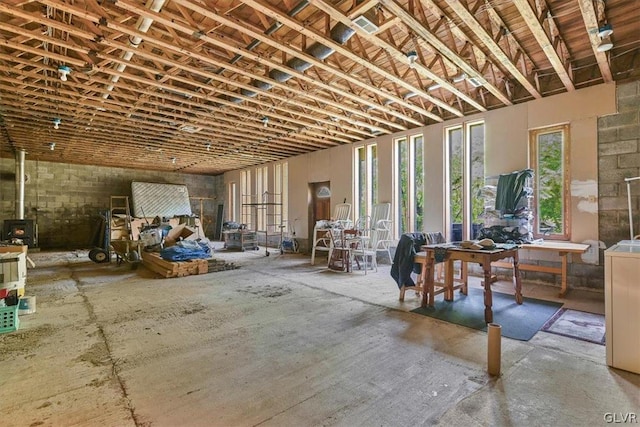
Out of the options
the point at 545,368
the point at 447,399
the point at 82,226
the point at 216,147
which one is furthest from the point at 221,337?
the point at 82,226

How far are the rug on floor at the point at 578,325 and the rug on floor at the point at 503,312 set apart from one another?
9 cm

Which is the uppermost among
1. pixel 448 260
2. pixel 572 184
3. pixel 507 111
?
pixel 507 111

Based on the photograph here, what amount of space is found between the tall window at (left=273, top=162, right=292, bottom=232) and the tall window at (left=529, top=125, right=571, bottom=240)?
24.7ft

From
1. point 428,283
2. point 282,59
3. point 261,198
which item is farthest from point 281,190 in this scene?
point 428,283

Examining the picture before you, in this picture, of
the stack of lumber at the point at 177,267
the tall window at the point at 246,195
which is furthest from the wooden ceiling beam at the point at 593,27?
the tall window at the point at 246,195

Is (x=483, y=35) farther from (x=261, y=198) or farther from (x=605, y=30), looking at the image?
(x=261, y=198)

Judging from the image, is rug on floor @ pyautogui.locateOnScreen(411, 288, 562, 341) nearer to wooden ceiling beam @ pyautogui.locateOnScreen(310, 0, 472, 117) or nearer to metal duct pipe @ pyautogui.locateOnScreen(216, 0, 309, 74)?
wooden ceiling beam @ pyautogui.locateOnScreen(310, 0, 472, 117)

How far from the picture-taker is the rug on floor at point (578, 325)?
3162 millimetres

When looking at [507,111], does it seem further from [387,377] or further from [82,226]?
[82,226]

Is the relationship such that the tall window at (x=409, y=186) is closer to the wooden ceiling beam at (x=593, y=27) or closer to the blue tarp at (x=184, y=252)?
the wooden ceiling beam at (x=593, y=27)

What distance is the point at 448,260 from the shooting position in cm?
416

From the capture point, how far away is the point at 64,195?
11859 mm

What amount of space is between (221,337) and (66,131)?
24.2 feet

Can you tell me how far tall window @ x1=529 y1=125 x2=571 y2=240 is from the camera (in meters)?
5.34
